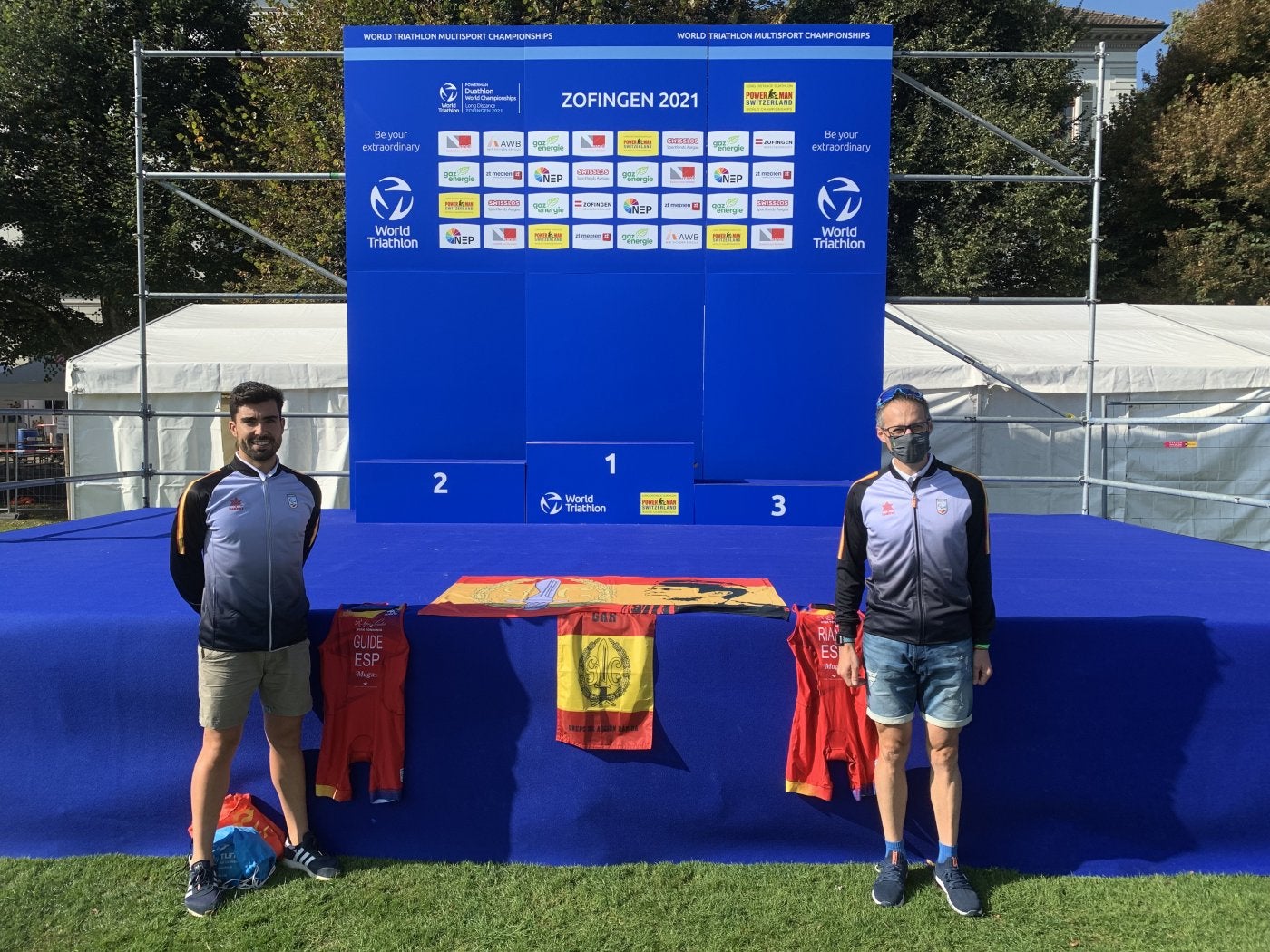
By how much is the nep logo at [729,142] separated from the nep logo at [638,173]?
401 mm

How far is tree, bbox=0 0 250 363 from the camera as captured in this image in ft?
44.3

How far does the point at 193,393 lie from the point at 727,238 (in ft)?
25.8

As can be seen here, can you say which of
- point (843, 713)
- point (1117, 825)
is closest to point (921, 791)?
point (843, 713)

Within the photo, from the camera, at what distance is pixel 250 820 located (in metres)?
2.96

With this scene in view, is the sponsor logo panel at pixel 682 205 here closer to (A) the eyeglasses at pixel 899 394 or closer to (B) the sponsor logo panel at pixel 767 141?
(B) the sponsor logo panel at pixel 767 141

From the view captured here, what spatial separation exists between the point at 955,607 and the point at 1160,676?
40.0 inches

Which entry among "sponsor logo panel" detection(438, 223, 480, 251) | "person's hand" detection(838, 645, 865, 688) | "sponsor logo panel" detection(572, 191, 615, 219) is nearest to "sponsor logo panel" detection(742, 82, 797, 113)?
"sponsor logo panel" detection(572, 191, 615, 219)

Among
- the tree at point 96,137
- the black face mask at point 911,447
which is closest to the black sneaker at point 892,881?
the black face mask at point 911,447

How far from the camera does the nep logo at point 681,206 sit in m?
5.46

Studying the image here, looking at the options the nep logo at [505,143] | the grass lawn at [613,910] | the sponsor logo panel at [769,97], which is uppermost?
the sponsor logo panel at [769,97]

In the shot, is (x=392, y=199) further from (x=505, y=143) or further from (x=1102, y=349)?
(x=1102, y=349)

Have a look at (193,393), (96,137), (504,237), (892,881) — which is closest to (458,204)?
(504,237)

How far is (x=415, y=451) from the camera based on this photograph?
566cm

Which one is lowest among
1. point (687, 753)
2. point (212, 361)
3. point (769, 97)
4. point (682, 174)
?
point (687, 753)
